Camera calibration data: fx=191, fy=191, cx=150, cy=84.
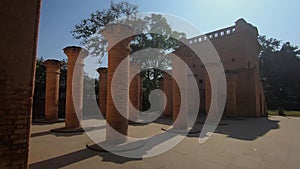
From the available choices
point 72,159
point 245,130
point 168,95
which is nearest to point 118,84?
point 72,159

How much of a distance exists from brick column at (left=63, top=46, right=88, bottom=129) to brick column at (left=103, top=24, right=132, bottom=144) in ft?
12.8

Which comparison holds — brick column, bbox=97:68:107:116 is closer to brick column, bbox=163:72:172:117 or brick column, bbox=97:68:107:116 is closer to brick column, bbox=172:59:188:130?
brick column, bbox=163:72:172:117

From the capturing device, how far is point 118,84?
7.44 metres

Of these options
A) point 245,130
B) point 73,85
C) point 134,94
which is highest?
point 73,85

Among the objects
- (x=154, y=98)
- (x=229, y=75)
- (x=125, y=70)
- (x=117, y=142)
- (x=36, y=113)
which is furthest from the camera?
(x=154, y=98)

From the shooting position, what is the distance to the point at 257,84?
23.1m

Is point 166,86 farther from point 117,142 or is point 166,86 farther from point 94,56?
point 117,142

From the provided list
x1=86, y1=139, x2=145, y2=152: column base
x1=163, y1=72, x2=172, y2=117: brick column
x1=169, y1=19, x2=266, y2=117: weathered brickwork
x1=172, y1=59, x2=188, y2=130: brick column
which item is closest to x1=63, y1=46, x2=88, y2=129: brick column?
x1=86, y1=139, x2=145, y2=152: column base

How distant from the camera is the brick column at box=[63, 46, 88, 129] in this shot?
413 inches

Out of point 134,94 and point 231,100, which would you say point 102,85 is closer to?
point 134,94

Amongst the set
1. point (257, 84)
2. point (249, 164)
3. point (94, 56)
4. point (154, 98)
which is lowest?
point (249, 164)

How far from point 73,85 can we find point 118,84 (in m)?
4.49

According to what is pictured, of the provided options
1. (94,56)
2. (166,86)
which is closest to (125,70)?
(166,86)

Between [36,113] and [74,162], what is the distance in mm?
16191
